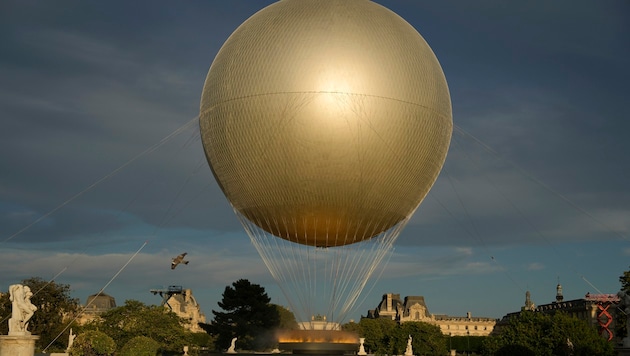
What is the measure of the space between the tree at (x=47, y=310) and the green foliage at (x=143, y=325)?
3459mm

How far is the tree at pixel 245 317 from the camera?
8269 cm

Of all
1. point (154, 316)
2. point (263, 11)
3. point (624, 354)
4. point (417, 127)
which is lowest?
point (624, 354)

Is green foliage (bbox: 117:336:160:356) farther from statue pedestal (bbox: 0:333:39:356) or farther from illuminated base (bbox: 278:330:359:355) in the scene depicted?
statue pedestal (bbox: 0:333:39:356)

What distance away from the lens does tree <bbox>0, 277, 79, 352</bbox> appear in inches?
2869

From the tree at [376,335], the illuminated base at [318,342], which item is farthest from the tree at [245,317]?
the illuminated base at [318,342]

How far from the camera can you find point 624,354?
93.8 ft

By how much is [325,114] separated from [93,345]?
Result: 126 ft

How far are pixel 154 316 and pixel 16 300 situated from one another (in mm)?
45976

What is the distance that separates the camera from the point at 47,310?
75062 mm

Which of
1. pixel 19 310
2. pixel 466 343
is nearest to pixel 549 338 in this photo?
pixel 19 310

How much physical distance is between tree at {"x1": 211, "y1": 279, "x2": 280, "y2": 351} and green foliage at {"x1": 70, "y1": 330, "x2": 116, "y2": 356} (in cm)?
2251

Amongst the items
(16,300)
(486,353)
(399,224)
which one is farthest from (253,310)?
(16,300)

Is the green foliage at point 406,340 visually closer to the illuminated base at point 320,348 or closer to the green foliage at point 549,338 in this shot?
the green foliage at point 549,338

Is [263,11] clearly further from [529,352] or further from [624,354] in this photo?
[529,352]
